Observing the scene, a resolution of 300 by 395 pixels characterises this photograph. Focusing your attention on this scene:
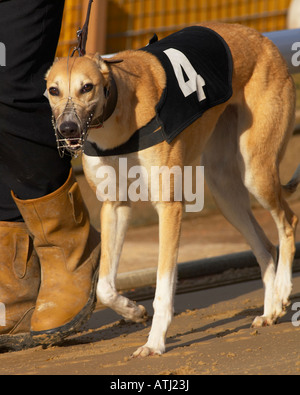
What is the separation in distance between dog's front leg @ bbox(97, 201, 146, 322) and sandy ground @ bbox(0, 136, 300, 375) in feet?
0.42

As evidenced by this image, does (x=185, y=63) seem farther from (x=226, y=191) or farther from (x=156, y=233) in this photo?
(x=156, y=233)

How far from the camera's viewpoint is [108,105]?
394 cm

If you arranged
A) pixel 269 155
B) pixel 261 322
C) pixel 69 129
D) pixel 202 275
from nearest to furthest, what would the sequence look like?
pixel 69 129 < pixel 261 322 < pixel 269 155 < pixel 202 275

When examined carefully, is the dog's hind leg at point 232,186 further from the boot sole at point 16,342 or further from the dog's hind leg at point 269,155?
the boot sole at point 16,342

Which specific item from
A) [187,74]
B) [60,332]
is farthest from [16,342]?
[187,74]

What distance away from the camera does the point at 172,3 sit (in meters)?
10.1

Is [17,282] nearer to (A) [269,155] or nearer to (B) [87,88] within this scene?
(B) [87,88]

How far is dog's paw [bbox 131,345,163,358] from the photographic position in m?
3.86

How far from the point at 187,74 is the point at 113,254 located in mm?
943

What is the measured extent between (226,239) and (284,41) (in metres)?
2.24

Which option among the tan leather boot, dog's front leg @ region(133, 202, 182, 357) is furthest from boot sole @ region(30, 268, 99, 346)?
dog's front leg @ region(133, 202, 182, 357)

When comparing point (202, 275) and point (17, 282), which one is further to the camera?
point (202, 275)

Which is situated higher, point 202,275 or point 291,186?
point 291,186

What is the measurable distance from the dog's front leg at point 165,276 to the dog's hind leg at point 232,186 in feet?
2.53
